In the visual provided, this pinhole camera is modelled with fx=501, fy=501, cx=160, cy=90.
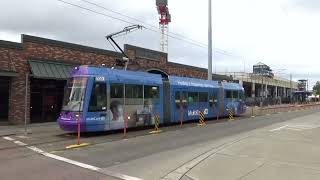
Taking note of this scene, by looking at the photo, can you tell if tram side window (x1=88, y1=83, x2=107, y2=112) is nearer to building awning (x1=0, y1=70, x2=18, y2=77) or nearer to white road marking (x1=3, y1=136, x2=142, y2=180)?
white road marking (x1=3, y1=136, x2=142, y2=180)

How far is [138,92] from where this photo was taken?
25.9 meters

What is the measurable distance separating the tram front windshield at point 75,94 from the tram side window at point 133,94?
9.61ft

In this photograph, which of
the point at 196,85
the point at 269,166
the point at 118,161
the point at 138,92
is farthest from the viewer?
the point at 196,85

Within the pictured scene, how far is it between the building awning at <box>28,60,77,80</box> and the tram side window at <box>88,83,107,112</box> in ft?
24.3

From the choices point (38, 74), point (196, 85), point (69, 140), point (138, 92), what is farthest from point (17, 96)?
point (196, 85)

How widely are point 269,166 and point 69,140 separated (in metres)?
9.96

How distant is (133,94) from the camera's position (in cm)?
2539

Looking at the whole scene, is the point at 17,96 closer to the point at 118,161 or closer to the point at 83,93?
the point at 83,93

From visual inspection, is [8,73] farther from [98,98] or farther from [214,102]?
[214,102]

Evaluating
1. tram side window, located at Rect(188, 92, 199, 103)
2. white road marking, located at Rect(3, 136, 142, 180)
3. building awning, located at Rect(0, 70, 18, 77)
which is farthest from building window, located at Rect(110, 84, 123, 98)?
tram side window, located at Rect(188, 92, 199, 103)

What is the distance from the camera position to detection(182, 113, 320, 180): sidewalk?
11.9 meters

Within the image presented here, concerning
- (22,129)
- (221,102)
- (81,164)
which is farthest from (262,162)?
(221,102)

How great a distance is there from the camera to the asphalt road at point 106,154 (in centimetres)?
1262

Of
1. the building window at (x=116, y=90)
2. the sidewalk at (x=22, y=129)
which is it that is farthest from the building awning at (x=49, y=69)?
the building window at (x=116, y=90)
